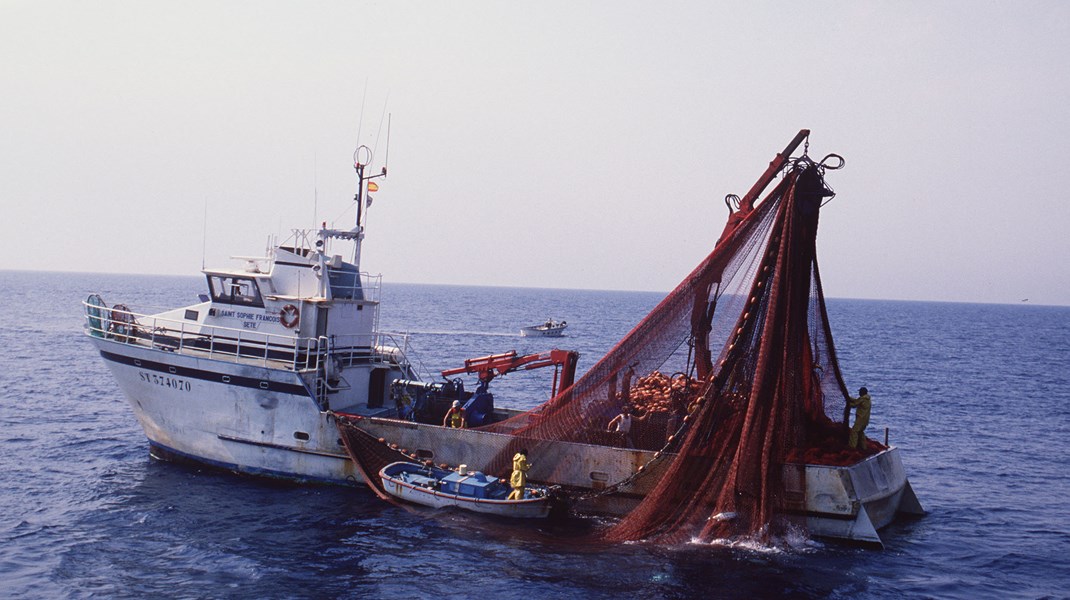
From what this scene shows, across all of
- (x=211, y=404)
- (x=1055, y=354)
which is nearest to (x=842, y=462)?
(x=211, y=404)

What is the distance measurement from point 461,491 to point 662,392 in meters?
5.76

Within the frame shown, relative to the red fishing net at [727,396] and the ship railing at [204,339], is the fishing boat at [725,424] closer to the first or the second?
the red fishing net at [727,396]

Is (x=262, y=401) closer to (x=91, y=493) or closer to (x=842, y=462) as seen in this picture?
(x=91, y=493)

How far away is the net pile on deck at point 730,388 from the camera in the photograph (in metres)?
18.0

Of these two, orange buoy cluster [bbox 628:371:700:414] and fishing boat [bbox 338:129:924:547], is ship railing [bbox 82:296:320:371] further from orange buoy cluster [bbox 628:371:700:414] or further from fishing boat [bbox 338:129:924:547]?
orange buoy cluster [bbox 628:371:700:414]

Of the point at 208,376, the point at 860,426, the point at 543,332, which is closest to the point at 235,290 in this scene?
the point at 208,376

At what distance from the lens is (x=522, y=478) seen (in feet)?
64.5

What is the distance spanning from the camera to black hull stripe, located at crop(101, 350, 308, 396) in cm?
2188

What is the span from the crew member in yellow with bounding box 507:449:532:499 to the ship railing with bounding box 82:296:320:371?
21.1ft

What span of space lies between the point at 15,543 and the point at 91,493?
401 centimetres

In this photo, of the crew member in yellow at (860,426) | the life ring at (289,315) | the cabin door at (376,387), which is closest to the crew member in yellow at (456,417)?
the cabin door at (376,387)

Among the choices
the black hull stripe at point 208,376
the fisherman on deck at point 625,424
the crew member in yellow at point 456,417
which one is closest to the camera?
the fisherman on deck at point 625,424

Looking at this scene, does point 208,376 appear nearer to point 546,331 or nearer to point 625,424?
point 625,424

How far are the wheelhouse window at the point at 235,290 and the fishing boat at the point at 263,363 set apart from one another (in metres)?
0.03
